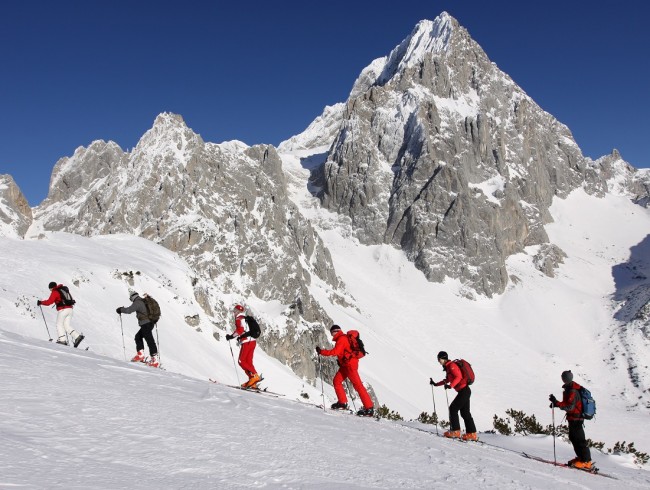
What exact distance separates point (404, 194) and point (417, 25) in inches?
3216

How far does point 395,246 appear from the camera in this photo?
116m

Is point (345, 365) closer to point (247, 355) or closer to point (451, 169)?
point (247, 355)

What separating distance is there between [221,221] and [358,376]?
66115mm

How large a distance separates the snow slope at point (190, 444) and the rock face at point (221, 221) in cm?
4168

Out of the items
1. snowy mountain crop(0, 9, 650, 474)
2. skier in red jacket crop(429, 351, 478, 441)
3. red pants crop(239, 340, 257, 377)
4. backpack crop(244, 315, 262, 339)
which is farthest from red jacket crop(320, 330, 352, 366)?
snowy mountain crop(0, 9, 650, 474)

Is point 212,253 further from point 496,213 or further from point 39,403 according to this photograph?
point 496,213

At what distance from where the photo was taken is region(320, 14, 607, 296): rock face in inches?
4488

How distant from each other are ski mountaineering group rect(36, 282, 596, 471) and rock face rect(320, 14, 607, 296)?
9662cm

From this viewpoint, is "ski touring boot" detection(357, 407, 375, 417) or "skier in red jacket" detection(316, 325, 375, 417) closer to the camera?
"skier in red jacket" detection(316, 325, 375, 417)

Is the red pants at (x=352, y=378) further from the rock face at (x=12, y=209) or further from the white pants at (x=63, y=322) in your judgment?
the rock face at (x=12, y=209)

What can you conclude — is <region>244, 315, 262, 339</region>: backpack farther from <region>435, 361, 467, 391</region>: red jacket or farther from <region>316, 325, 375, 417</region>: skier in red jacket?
<region>435, 361, 467, 391</region>: red jacket

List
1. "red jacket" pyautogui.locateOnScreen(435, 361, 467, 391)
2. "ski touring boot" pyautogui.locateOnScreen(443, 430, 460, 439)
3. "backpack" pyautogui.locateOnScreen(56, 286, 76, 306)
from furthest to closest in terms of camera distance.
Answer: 1. "backpack" pyautogui.locateOnScreen(56, 286, 76, 306)
2. "ski touring boot" pyautogui.locateOnScreen(443, 430, 460, 439)
3. "red jacket" pyautogui.locateOnScreen(435, 361, 467, 391)

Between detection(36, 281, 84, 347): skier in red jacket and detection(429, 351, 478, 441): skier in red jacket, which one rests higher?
detection(36, 281, 84, 347): skier in red jacket

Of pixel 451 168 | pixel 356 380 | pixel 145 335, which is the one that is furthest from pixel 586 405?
pixel 451 168
